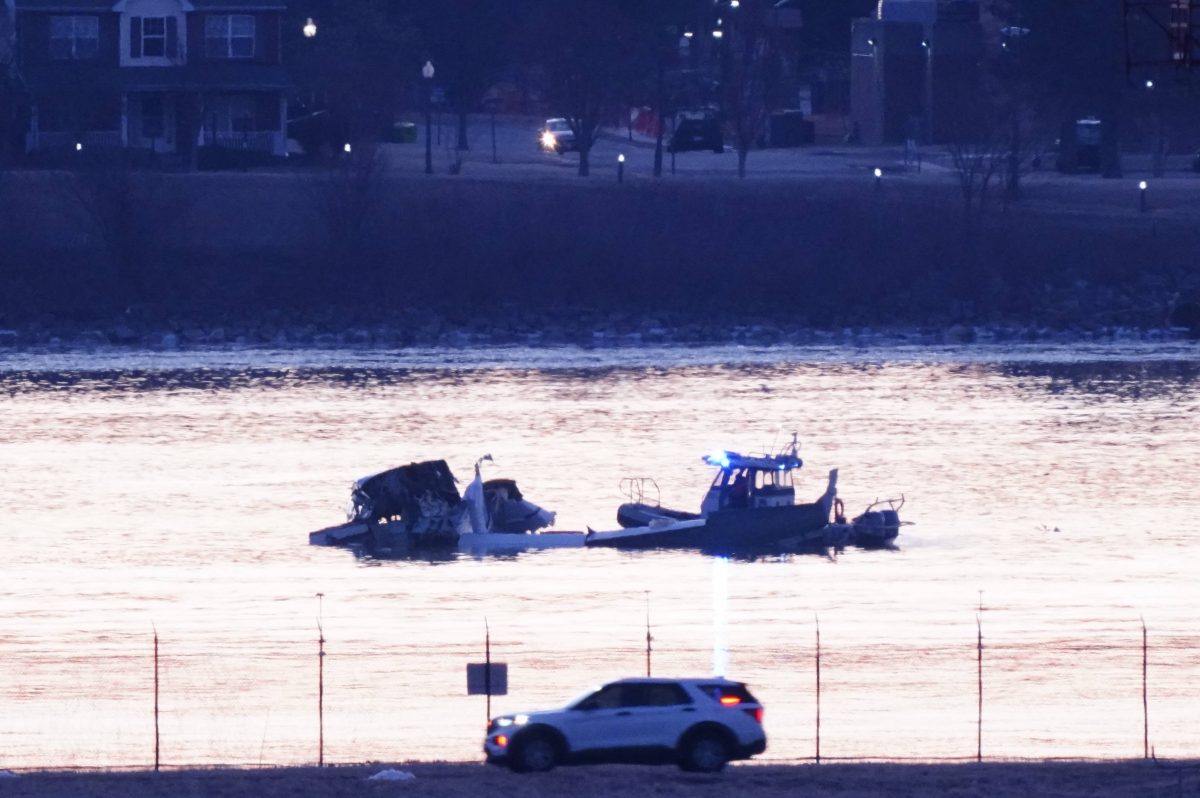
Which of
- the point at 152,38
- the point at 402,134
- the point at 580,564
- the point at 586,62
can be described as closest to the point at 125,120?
the point at 152,38

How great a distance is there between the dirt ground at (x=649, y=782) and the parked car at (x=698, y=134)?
53.7 metres

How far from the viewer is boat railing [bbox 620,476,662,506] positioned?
3428cm

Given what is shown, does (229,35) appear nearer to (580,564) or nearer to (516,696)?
(580,564)

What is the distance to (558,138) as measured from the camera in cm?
6875

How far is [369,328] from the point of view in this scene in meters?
57.4

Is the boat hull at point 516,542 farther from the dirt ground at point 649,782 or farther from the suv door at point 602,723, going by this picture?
the suv door at point 602,723

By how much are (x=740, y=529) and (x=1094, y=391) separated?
19800 mm

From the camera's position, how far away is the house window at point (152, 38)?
61.5 metres

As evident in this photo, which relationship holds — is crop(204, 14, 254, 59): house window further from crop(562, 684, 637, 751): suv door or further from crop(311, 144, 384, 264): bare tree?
crop(562, 684, 637, 751): suv door

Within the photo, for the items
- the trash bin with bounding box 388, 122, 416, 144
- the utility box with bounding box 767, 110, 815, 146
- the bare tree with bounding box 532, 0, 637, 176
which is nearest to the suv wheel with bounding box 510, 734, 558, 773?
the bare tree with bounding box 532, 0, 637, 176

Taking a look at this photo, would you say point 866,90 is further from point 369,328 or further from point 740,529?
point 740,529

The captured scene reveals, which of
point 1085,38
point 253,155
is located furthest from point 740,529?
point 1085,38

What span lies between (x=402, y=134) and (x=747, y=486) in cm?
4035

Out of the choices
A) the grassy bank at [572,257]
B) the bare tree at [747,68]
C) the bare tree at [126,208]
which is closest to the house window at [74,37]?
the grassy bank at [572,257]
